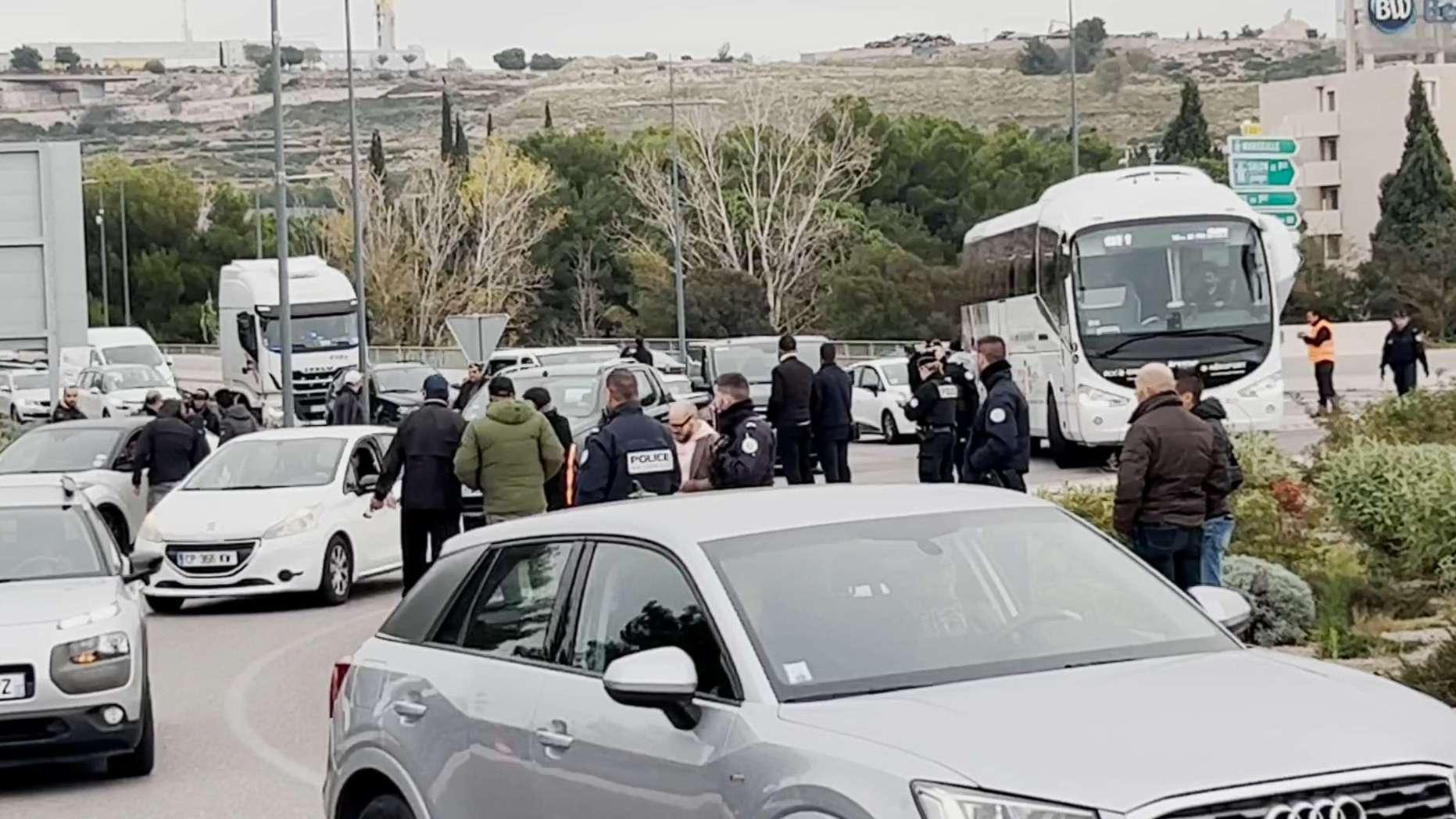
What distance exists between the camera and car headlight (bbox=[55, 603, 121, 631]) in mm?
11555

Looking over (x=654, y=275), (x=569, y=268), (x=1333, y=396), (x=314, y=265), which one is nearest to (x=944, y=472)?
(x=1333, y=396)

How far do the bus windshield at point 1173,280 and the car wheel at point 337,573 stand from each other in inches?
507

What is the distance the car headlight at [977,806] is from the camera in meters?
5.04

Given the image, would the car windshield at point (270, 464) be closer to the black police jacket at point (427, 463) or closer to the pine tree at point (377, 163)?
the black police jacket at point (427, 463)

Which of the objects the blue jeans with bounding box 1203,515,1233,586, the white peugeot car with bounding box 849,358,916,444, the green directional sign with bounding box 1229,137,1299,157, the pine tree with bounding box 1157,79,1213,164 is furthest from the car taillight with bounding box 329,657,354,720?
the pine tree with bounding box 1157,79,1213,164

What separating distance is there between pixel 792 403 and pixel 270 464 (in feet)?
19.9

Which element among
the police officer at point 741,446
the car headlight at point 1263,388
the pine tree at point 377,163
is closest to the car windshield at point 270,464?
the police officer at point 741,446

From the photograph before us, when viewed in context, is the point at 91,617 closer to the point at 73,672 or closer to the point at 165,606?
the point at 73,672

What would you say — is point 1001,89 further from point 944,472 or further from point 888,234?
point 944,472

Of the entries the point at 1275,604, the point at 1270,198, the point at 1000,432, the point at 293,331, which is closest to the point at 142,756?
the point at 1275,604

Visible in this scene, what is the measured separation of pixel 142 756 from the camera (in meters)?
12.0

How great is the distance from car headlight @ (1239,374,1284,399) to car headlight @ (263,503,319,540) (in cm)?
1412

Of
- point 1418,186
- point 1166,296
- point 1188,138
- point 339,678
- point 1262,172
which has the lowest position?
point 339,678

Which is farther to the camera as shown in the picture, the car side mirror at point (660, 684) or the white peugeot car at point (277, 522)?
the white peugeot car at point (277, 522)
